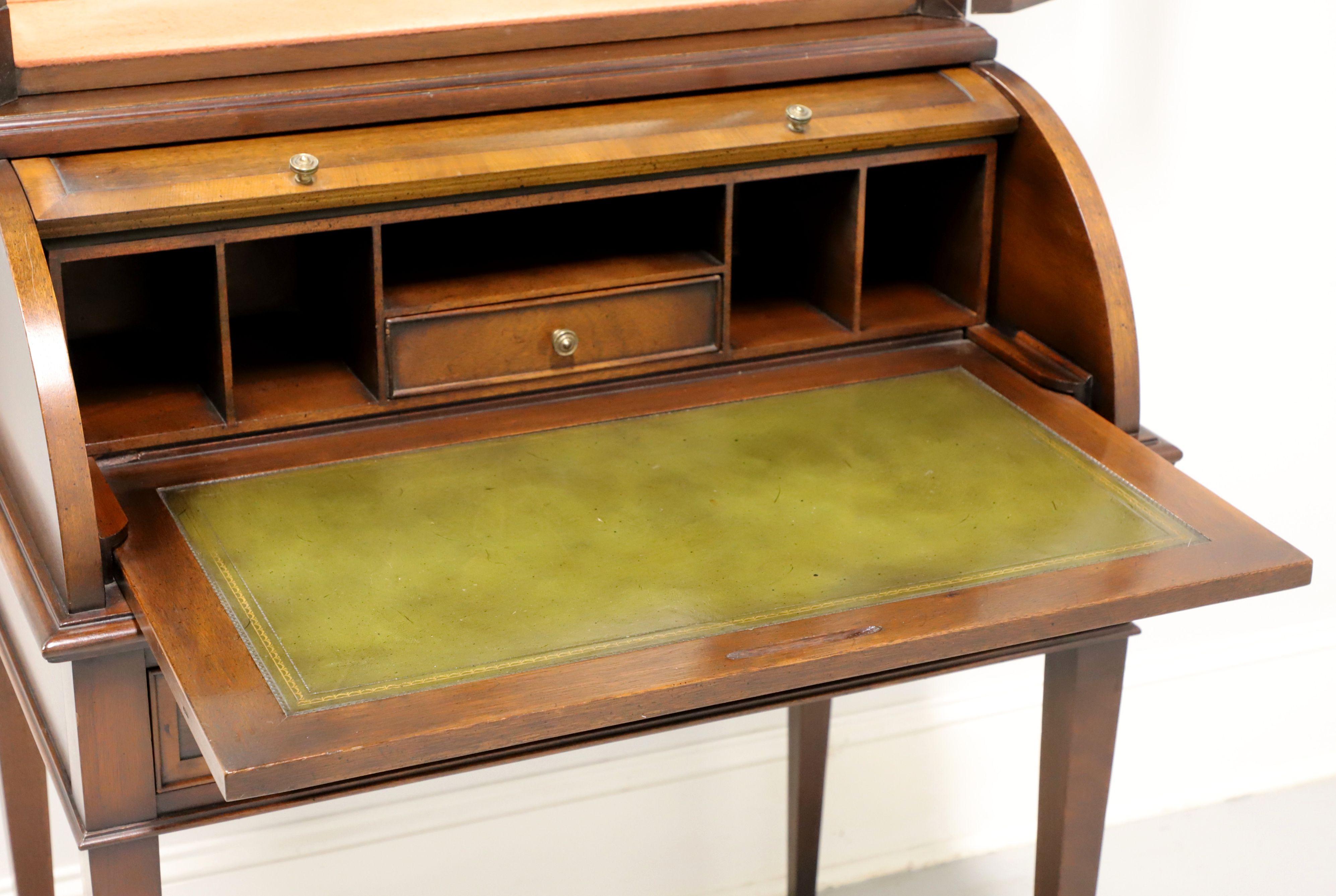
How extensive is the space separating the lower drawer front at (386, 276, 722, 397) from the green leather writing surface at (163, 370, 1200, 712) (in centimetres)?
8

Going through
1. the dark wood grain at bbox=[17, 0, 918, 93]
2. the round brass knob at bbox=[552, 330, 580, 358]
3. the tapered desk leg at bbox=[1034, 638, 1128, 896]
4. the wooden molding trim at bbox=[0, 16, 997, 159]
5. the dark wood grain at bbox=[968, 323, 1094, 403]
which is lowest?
the tapered desk leg at bbox=[1034, 638, 1128, 896]

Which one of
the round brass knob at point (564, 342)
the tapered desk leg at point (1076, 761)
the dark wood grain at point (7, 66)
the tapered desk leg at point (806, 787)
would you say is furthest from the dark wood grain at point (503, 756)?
the tapered desk leg at point (806, 787)

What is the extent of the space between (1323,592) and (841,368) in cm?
142

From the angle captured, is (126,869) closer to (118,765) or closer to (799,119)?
(118,765)

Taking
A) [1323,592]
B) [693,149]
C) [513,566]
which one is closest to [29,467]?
[513,566]

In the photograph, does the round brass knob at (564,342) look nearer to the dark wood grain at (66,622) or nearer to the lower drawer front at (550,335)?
the lower drawer front at (550,335)

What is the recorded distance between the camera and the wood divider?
1.56 m

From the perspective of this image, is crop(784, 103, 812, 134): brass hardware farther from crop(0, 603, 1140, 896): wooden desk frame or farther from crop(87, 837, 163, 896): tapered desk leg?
crop(87, 837, 163, 896): tapered desk leg

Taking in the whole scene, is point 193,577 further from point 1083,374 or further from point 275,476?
point 1083,374

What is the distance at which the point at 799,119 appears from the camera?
5.37 feet

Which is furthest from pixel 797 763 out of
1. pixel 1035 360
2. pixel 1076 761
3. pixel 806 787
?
pixel 1035 360

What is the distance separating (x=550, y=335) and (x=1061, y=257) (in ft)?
1.80

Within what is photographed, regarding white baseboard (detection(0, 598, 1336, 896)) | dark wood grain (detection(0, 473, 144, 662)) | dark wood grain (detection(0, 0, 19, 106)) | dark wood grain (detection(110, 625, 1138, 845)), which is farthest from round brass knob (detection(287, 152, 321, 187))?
white baseboard (detection(0, 598, 1336, 896))

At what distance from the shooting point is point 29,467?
1.39 m
